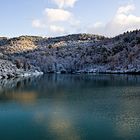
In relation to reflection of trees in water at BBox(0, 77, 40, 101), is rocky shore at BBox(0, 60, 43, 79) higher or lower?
higher

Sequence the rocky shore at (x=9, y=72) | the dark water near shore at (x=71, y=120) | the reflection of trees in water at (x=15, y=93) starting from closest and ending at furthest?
the dark water near shore at (x=71, y=120), the reflection of trees in water at (x=15, y=93), the rocky shore at (x=9, y=72)

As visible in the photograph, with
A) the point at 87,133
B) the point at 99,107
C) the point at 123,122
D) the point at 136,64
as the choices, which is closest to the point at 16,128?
the point at 87,133

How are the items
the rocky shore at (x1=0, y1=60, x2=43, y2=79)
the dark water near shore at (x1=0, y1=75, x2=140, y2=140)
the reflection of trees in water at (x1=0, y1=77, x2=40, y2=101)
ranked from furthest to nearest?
the rocky shore at (x1=0, y1=60, x2=43, y2=79), the reflection of trees in water at (x1=0, y1=77, x2=40, y2=101), the dark water near shore at (x1=0, y1=75, x2=140, y2=140)

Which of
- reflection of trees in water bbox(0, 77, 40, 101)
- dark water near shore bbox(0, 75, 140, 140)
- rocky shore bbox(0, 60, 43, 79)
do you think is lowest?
dark water near shore bbox(0, 75, 140, 140)

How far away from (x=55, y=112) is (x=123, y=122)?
10.5m

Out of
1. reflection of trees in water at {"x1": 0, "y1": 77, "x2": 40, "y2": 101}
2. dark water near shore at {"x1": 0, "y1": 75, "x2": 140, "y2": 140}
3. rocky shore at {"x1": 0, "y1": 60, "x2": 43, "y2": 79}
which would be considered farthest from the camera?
rocky shore at {"x1": 0, "y1": 60, "x2": 43, "y2": 79}

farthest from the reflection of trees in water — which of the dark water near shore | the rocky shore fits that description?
the rocky shore

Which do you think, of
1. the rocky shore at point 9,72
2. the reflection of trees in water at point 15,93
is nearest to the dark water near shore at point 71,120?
the reflection of trees in water at point 15,93

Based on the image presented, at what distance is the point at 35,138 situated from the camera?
29047 millimetres

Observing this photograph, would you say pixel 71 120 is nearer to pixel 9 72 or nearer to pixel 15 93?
pixel 15 93

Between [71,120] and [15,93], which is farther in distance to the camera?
[15,93]

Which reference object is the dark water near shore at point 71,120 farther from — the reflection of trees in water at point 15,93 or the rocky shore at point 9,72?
the rocky shore at point 9,72

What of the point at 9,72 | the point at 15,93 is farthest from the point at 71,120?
the point at 9,72

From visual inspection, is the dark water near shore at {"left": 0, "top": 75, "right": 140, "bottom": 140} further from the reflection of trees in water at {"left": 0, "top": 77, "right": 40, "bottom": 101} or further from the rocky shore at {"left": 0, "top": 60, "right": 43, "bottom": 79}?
the rocky shore at {"left": 0, "top": 60, "right": 43, "bottom": 79}
